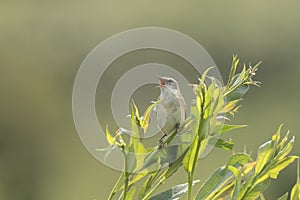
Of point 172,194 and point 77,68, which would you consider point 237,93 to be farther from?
point 77,68

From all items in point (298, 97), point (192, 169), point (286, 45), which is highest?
point (286, 45)

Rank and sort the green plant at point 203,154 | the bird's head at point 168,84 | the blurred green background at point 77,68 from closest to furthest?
the green plant at point 203,154 → the bird's head at point 168,84 → the blurred green background at point 77,68

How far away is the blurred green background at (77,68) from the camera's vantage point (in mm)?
3951

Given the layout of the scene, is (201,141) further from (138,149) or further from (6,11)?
(6,11)

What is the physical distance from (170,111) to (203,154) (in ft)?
0.22

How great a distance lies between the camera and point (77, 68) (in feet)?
14.3

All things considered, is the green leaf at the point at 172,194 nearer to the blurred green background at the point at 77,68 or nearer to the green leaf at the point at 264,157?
the green leaf at the point at 264,157

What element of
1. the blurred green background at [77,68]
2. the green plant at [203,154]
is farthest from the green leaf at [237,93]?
the blurred green background at [77,68]

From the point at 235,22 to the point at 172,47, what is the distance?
0.60 meters

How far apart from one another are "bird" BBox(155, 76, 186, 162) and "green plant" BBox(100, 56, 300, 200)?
0.04 ft

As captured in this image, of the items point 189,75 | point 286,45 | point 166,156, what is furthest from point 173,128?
point 286,45

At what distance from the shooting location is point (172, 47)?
3.88 meters

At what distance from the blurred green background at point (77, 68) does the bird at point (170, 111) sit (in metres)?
3.09

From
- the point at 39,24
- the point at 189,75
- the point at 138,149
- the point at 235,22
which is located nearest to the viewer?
the point at 138,149
